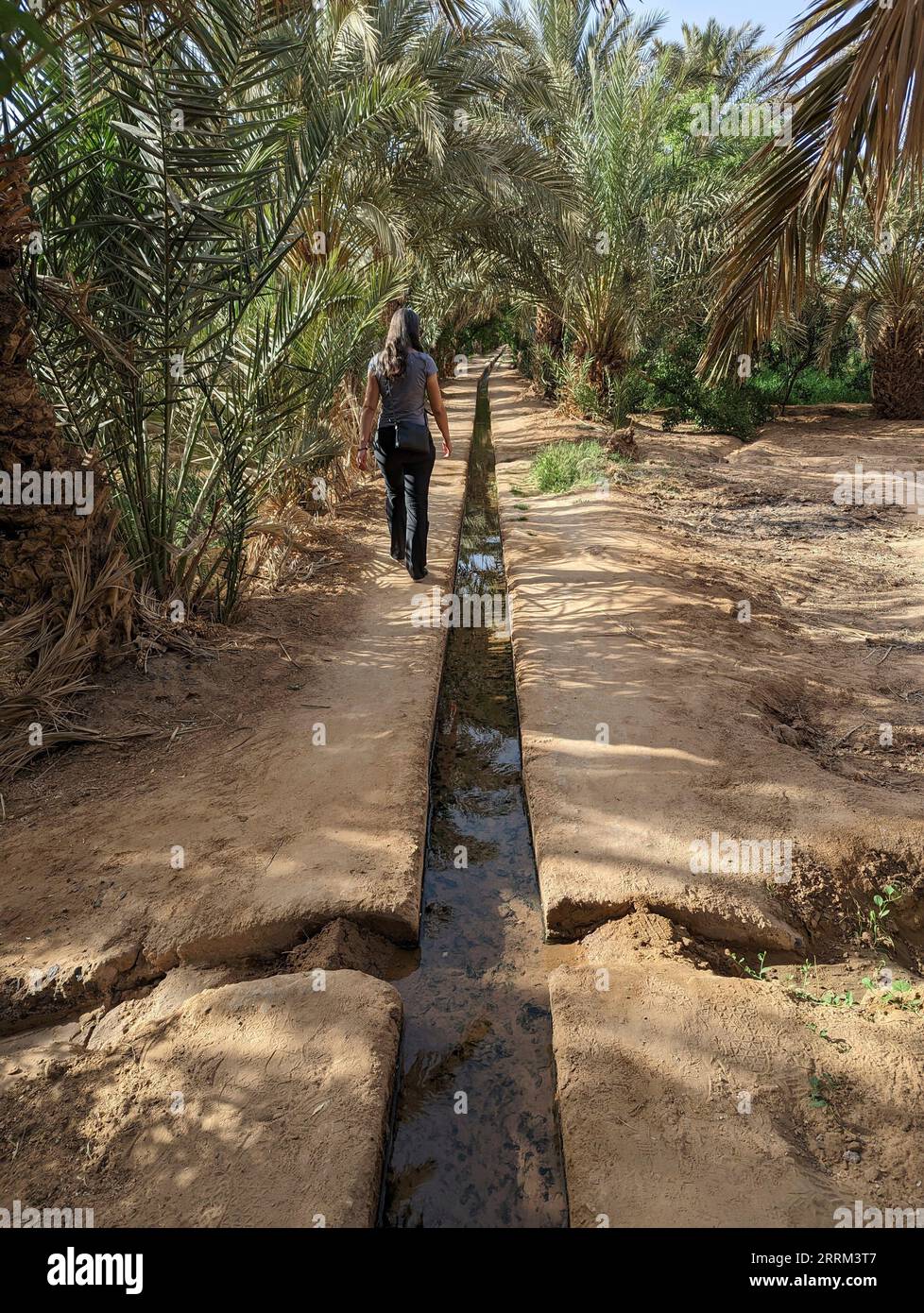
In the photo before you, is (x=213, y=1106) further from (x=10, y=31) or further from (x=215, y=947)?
(x=10, y=31)

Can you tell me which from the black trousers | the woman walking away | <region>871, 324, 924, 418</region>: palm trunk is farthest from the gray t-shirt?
<region>871, 324, 924, 418</region>: palm trunk

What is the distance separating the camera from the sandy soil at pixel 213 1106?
1850mm

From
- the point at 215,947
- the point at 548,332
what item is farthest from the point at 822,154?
the point at 548,332

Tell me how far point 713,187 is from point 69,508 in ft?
33.1

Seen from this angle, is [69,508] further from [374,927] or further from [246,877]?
[374,927]

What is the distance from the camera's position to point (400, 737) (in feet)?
12.9

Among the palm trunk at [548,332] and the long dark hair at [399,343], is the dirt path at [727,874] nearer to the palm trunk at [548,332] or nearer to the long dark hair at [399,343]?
the long dark hair at [399,343]

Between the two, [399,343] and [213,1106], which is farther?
[399,343]

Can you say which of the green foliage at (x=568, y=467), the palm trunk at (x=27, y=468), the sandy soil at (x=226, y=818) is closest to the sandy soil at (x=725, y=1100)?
the sandy soil at (x=226, y=818)

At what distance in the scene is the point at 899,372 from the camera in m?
13.5

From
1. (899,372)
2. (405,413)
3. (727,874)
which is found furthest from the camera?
(899,372)

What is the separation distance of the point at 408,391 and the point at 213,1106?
4.34 metres

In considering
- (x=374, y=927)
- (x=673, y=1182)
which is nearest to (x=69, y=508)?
(x=374, y=927)

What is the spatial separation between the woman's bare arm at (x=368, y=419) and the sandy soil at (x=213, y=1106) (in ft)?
13.3
